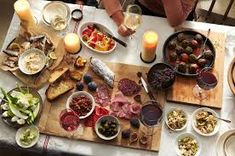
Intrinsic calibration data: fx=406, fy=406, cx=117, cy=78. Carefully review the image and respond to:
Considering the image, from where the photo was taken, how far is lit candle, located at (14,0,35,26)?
202 centimetres

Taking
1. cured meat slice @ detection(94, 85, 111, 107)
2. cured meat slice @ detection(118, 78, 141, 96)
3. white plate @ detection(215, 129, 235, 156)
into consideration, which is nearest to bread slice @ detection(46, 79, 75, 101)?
cured meat slice @ detection(94, 85, 111, 107)

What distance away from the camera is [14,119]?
1822 millimetres

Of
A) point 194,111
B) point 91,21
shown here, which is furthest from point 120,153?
point 91,21

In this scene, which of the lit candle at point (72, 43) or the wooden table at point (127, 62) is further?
the lit candle at point (72, 43)

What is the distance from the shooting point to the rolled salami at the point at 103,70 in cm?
192

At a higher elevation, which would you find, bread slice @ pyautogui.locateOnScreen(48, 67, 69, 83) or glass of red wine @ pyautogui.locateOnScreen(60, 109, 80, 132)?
bread slice @ pyautogui.locateOnScreen(48, 67, 69, 83)

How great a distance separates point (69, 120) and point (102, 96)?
20 cm

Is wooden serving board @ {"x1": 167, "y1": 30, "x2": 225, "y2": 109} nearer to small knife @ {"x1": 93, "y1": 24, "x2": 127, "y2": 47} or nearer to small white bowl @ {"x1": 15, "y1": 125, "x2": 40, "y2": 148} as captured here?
small knife @ {"x1": 93, "y1": 24, "x2": 127, "y2": 47}

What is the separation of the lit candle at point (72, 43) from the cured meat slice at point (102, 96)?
9.5 inches

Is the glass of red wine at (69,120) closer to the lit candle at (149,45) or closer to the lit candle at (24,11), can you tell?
the lit candle at (149,45)

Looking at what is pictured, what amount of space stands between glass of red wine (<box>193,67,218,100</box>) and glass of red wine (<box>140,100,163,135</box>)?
0.71 feet

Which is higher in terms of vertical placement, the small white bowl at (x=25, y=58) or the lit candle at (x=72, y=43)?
the lit candle at (x=72, y=43)

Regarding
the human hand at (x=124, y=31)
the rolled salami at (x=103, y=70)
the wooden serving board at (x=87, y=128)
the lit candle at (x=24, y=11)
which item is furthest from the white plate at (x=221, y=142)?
the lit candle at (x=24, y=11)

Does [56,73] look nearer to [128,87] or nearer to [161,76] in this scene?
[128,87]
